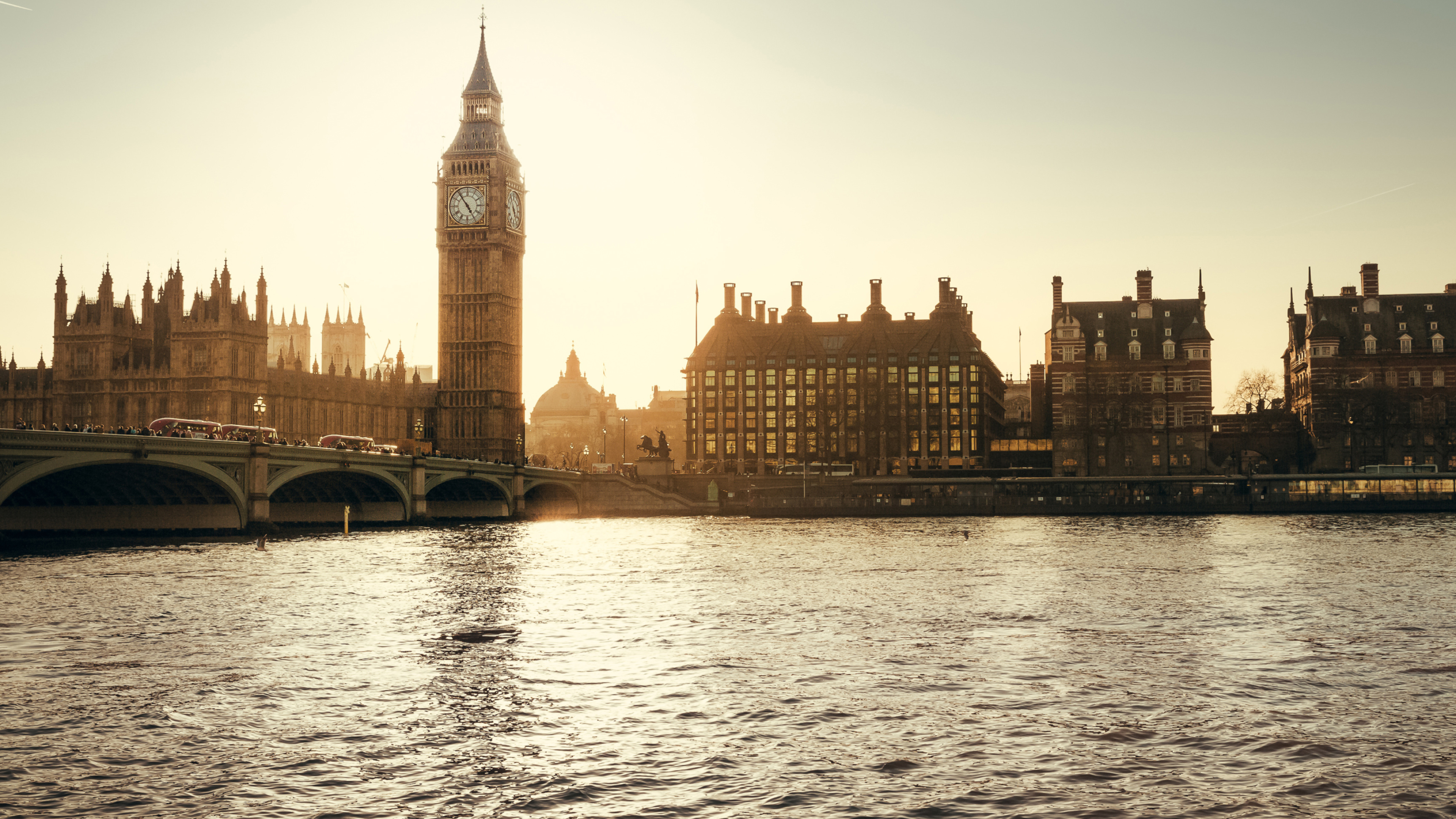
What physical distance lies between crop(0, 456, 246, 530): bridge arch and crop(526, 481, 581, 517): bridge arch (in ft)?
199

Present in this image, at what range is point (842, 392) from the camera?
584ft

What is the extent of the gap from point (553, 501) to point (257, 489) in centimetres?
7022

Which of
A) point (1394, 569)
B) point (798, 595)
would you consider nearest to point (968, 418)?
point (1394, 569)

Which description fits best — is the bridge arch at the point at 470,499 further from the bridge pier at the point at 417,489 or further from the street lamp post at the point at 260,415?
the street lamp post at the point at 260,415

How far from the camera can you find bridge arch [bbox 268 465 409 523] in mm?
106000

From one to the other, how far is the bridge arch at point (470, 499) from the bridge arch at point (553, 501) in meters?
4.38

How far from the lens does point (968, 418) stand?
17250 cm

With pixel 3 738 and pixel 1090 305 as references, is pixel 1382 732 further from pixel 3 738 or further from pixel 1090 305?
pixel 1090 305

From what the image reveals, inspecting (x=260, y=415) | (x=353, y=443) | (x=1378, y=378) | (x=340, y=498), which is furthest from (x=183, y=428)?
(x=1378, y=378)

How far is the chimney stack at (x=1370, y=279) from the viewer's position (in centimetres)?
15312

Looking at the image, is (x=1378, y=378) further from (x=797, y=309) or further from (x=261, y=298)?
(x=261, y=298)

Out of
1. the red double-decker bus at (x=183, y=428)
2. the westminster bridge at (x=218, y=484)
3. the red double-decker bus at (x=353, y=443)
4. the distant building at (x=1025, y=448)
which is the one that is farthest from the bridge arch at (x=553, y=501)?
the distant building at (x=1025, y=448)

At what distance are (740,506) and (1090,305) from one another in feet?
179

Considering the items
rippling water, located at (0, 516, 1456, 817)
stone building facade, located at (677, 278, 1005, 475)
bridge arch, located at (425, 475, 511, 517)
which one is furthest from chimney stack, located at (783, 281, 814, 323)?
rippling water, located at (0, 516, 1456, 817)
